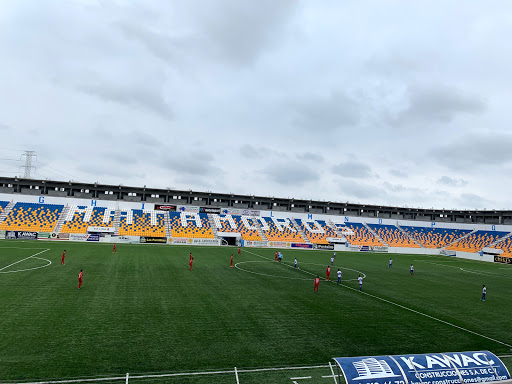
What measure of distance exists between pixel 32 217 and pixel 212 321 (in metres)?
61.3

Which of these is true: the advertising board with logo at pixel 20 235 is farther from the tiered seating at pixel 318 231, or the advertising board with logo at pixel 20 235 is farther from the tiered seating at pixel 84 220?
the tiered seating at pixel 318 231

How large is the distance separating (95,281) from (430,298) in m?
25.9

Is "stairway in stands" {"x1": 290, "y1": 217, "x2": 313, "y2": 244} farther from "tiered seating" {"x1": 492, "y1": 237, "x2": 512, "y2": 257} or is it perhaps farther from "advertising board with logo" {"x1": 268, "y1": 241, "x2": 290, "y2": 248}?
"tiered seating" {"x1": 492, "y1": 237, "x2": 512, "y2": 257}

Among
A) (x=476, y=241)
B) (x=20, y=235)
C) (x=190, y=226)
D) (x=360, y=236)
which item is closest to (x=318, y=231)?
(x=360, y=236)

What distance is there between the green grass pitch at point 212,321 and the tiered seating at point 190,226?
117 feet

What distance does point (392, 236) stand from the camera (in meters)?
81.3

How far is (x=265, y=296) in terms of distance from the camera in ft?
73.2

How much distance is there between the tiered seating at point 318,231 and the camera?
73500 mm

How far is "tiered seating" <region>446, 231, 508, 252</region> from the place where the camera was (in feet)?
234

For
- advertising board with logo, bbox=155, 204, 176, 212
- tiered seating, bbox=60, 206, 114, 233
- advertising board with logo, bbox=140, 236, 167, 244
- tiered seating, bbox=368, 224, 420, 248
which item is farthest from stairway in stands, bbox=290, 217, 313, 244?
tiered seating, bbox=60, 206, 114, 233

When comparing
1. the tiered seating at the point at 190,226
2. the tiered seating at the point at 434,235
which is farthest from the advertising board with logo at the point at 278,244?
the tiered seating at the point at 434,235

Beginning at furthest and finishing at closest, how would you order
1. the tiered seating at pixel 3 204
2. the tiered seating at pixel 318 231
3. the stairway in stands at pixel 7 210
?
the tiered seating at pixel 318 231 → the tiered seating at pixel 3 204 → the stairway in stands at pixel 7 210

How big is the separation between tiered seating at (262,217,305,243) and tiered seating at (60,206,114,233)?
110ft

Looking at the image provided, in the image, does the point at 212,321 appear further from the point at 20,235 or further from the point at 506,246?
the point at 506,246
